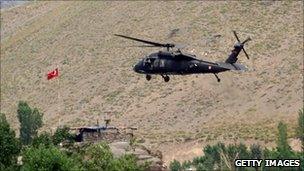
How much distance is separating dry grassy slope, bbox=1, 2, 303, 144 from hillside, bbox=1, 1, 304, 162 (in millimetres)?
170

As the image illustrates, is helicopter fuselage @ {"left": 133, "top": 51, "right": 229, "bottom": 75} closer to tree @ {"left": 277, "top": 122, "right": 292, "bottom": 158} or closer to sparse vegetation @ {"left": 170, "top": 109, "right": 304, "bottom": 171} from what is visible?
tree @ {"left": 277, "top": 122, "right": 292, "bottom": 158}

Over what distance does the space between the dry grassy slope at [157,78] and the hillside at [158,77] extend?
170 mm

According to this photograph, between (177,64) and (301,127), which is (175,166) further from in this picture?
(177,64)

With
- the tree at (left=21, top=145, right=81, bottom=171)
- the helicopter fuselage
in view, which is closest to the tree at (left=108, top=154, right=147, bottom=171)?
the tree at (left=21, top=145, right=81, bottom=171)

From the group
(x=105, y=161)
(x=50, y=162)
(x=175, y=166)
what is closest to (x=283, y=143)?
(x=175, y=166)

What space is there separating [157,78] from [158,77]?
263 mm

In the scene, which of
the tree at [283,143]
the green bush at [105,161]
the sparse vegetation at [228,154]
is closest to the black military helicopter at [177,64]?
the green bush at [105,161]

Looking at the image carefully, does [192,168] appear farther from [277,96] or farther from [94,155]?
[94,155]

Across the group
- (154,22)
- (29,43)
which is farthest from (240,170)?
(29,43)

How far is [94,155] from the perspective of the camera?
55.8 meters

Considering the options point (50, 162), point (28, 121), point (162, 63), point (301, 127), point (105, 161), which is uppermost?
point (28, 121)

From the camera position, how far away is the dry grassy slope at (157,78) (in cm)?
12388

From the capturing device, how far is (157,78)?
14325cm

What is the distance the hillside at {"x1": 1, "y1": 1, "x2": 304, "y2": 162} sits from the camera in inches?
4855
